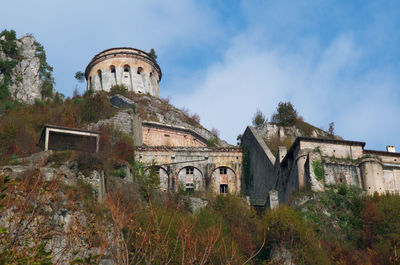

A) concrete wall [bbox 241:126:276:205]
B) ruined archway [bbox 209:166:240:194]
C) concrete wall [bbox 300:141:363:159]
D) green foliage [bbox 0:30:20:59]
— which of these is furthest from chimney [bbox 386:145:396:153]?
green foliage [bbox 0:30:20:59]

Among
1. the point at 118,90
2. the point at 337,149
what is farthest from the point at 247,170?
the point at 118,90

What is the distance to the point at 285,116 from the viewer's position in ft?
135

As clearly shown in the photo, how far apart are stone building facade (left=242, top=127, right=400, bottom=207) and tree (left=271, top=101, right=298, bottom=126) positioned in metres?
12.2

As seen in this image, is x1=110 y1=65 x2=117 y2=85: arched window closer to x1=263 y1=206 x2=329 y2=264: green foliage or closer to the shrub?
the shrub

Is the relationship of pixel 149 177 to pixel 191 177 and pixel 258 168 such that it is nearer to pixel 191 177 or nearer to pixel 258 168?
pixel 191 177

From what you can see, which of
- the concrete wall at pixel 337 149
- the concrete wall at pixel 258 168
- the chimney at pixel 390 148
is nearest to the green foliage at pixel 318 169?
the concrete wall at pixel 337 149

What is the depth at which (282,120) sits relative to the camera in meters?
41.2

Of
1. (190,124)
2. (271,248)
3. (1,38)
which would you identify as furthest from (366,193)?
(1,38)

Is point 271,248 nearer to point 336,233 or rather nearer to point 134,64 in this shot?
point 336,233

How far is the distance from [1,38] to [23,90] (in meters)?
6.21

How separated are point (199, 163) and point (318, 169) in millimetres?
10100

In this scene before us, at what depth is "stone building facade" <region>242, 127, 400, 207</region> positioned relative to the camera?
25.4 meters

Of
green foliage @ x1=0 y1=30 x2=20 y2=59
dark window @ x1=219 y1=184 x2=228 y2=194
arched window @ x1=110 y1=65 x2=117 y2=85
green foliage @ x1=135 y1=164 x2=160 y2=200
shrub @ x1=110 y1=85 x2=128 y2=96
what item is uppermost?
green foliage @ x1=0 y1=30 x2=20 y2=59

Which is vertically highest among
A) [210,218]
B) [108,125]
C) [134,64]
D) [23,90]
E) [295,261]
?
[134,64]
